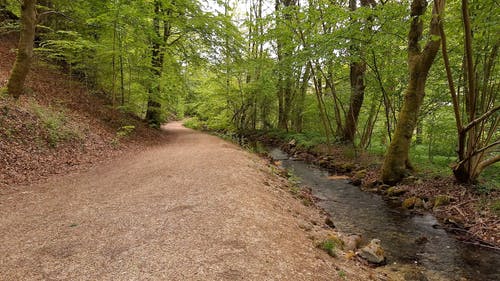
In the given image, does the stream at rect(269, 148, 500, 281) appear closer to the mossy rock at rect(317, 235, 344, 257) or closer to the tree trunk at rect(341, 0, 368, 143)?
the mossy rock at rect(317, 235, 344, 257)

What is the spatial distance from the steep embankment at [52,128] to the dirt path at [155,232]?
1046mm

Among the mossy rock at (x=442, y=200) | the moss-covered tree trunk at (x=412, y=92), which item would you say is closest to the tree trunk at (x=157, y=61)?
the moss-covered tree trunk at (x=412, y=92)

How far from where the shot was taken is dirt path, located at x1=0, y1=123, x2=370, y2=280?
329 cm

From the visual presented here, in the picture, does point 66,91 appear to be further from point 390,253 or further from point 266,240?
point 390,253

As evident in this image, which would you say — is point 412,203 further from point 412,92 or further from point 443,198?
point 412,92

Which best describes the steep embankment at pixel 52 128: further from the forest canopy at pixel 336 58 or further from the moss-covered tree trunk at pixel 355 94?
the moss-covered tree trunk at pixel 355 94

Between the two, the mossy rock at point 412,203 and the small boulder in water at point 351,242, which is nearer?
the small boulder in water at point 351,242

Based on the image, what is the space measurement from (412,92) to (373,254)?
604 centimetres

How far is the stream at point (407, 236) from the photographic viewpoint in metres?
4.94

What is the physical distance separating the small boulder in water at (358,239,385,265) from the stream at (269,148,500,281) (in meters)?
0.19

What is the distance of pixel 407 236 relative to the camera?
6.25m

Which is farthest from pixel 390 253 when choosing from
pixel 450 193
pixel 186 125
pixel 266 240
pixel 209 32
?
pixel 186 125

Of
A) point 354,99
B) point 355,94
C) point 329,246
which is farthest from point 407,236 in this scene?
point 354,99

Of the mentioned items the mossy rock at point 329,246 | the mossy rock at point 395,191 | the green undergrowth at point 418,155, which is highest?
the green undergrowth at point 418,155
